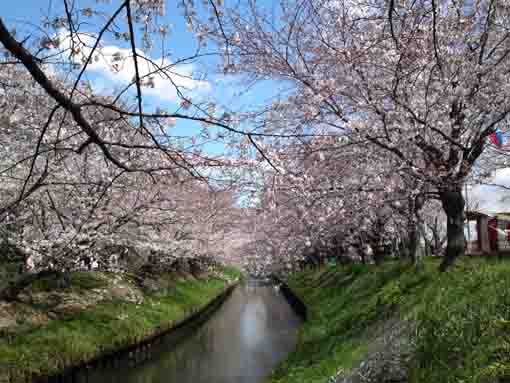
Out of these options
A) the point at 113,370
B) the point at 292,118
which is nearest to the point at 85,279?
the point at 113,370

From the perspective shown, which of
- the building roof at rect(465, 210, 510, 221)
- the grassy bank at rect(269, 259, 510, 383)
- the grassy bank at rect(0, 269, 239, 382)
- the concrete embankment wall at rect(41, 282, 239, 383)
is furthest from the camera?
the building roof at rect(465, 210, 510, 221)

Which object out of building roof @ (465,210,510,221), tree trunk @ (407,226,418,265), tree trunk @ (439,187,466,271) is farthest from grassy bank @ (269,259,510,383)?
building roof @ (465,210,510,221)

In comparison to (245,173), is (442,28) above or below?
above

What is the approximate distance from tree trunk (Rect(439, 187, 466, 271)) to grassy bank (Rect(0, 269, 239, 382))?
1027 centimetres

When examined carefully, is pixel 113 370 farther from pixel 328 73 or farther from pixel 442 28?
pixel 442 28

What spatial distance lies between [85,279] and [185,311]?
19.0ft

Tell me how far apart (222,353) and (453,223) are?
10531mm

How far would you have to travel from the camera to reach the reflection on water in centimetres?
1320

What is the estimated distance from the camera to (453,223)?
943 centimetres

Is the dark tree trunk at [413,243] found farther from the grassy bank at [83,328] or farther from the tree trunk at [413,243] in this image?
the grassy bank at [83,328]

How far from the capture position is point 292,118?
27.5ft

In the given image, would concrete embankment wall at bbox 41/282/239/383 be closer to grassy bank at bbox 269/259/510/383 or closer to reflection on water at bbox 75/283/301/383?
reflection on water at bbox 75/283/301/383

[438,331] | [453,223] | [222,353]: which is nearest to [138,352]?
[222,353]

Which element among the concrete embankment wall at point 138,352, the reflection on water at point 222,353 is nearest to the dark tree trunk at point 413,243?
the reflection on water at point 222,353
